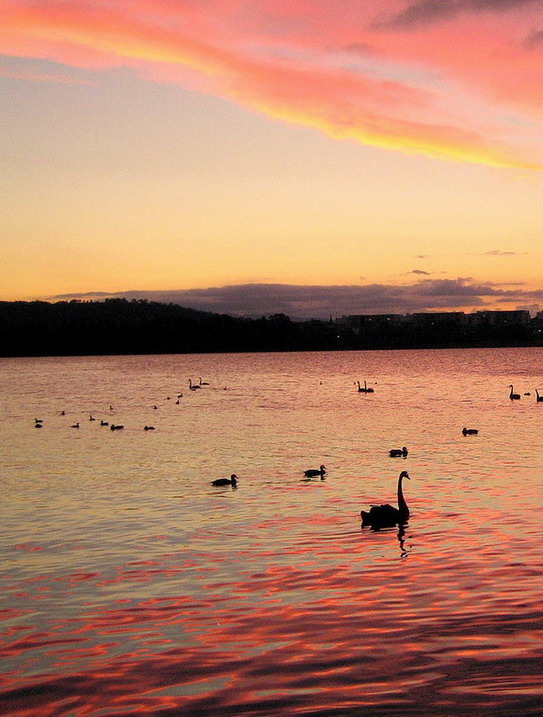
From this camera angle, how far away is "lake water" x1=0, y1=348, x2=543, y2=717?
35.5 feet

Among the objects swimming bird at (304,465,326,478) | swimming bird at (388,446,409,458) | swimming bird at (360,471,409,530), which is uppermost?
swimming bird at (360,471,409,530)

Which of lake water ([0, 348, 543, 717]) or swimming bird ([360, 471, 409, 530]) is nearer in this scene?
lake water ([0, 348, 543, 717])

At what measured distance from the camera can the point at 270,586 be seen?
1582cm

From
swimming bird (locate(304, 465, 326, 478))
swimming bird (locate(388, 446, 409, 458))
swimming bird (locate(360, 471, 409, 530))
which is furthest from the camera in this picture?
swimming bird (locate(388, 446, 409, 458))

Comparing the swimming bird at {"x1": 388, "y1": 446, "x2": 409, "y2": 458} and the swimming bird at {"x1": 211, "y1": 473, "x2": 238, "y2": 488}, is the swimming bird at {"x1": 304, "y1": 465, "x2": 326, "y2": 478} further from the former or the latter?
the swimming bird at {"x1": 388, "y1": 446, "x2": 409, "y2": 458}

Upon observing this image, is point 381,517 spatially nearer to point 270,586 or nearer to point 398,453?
point 270,586

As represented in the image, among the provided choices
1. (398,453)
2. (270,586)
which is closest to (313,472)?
(398,453)

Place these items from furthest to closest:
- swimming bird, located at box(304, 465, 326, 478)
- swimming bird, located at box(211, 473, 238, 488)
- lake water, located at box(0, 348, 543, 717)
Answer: swimming bird, located at box(304, 465, 326, 478)
swimming bird, located at box(211, 473, 238, 488)
lake water, located at box(0, 348, 543, 717)

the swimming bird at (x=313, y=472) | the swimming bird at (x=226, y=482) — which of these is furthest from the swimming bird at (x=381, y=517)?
the swimming bird at (x=313, y=472)

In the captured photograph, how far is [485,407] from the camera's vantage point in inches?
2672

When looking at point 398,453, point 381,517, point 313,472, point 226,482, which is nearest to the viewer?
point 381,517

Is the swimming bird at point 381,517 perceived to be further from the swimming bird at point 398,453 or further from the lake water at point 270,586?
the swimming bird at point 398,453

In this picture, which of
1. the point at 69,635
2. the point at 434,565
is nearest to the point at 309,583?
the point at 434,565

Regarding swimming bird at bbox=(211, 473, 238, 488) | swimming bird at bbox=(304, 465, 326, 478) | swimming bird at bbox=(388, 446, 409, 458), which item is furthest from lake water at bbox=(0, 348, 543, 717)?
swimming bird at bbox=(388, 446, 409, 458)
